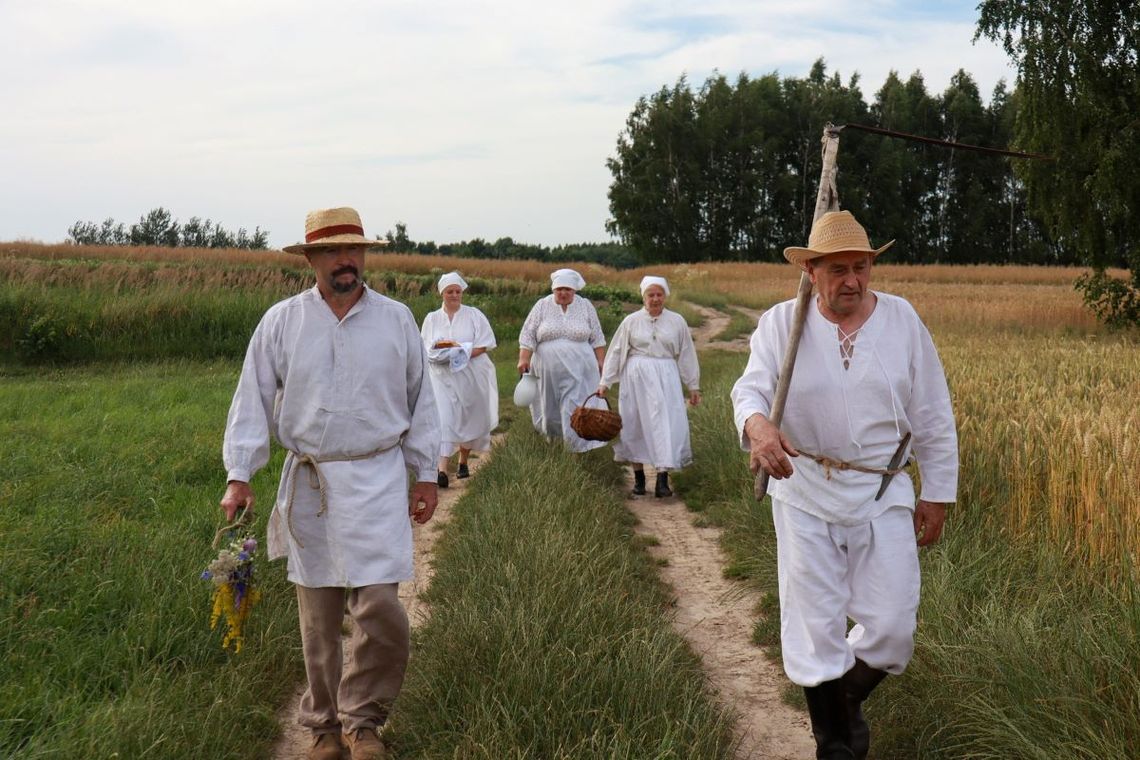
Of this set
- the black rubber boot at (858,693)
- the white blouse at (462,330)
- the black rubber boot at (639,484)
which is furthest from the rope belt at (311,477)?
the white blouse at (462,330)

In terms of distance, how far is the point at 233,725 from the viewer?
434 centimetres

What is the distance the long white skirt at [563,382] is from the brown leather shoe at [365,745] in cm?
648

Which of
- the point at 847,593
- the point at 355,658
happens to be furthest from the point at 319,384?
the point at 847,593

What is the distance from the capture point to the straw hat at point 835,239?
3.84 m

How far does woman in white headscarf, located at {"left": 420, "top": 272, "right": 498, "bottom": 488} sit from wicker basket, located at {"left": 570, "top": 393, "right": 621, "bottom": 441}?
1.45 meters

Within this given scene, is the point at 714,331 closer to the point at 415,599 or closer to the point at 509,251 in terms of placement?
the point at 415,599

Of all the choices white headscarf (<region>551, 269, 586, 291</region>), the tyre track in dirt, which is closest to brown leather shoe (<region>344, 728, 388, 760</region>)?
the tyre track in dirt

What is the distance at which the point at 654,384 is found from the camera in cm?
1009

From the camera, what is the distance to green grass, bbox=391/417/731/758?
3.93m

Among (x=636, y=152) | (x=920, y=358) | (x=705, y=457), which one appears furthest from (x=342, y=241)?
(x=636, y=152)

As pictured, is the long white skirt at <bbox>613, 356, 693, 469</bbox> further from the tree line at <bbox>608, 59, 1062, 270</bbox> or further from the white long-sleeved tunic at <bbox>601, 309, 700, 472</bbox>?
the tree line at <bbox>608, 59, 1062, 270</bbox>

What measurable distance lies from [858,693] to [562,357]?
691 cm

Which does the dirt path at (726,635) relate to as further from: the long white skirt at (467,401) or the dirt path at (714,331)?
→ the dirt path at (714,331)

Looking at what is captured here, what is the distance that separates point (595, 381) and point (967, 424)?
4.53 metres
